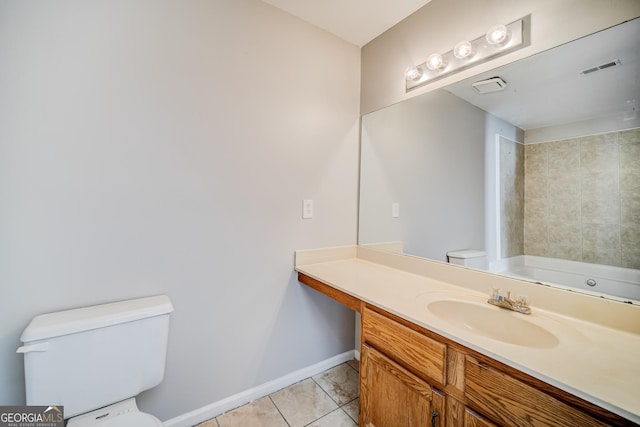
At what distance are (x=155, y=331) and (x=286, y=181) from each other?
1.05 meters

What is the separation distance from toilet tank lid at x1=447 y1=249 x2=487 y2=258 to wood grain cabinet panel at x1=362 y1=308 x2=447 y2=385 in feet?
2.02

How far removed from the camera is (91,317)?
1082 millimetres

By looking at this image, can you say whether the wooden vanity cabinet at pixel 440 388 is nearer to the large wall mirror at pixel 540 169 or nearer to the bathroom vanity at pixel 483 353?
the bathroom vanity at pixel 483 353

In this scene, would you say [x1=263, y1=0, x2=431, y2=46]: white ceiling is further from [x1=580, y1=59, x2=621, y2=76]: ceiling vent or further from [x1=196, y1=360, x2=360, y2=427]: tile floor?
[x1=196, y1=360, x2=360, y2=427]: tile floor

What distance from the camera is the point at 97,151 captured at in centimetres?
121

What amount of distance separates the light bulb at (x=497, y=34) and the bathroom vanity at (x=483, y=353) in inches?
44.5

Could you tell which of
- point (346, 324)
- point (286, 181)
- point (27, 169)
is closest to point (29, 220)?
point (27, 169)

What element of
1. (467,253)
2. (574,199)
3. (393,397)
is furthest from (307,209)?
(574,199)

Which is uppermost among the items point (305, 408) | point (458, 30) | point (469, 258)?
point (458, 30)

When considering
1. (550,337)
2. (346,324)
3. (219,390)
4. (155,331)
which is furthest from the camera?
(346,324)

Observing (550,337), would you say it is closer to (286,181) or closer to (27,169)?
(286,181)

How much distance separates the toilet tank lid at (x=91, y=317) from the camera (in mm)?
991

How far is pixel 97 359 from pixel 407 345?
125cm

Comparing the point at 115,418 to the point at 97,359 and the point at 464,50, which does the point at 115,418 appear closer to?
the point at 97,359
